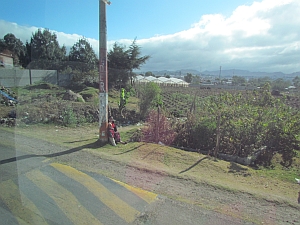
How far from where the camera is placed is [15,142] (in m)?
6.99

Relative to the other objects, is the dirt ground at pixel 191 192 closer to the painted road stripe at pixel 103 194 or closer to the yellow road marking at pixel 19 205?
the painted road stripe at pixel 103 194

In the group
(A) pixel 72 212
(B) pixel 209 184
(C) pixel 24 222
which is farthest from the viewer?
(B) pixel 209 184

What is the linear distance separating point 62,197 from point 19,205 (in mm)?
626

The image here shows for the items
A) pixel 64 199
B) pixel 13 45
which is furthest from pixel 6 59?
pixel 64 199

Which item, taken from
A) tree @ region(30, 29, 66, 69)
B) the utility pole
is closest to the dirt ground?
the utility pole

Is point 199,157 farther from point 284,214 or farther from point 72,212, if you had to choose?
point 72,212

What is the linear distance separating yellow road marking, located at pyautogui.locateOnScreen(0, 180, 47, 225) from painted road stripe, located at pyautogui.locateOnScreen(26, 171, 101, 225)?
0.33m

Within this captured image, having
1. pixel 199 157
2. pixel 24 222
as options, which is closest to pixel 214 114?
pixel 199 157

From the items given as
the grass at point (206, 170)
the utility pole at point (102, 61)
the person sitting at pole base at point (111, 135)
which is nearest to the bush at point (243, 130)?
the grass at point (206, 170)

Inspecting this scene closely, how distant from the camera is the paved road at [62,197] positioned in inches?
128

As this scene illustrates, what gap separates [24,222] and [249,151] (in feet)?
19.5

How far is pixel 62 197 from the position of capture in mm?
3793

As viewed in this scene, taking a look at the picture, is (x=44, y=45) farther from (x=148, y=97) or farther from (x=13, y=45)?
(x=148, y=97)

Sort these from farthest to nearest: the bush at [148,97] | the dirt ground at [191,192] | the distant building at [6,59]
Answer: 1. the distant building at [6,59]
2. the bush at [148,97]
3. the dirt ground at [191,192]
